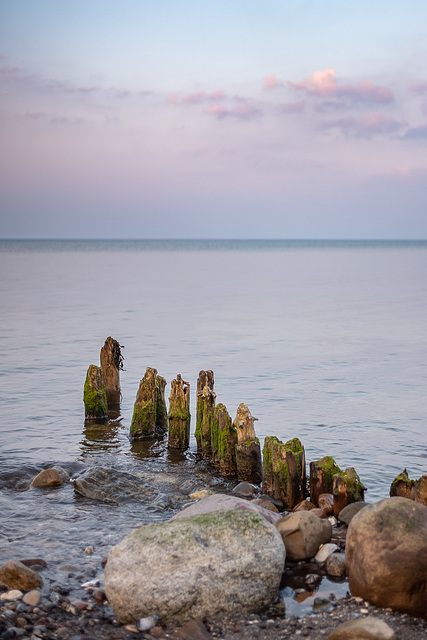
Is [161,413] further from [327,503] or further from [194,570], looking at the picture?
[194,570]

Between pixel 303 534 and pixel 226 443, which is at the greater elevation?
pixel 226 443

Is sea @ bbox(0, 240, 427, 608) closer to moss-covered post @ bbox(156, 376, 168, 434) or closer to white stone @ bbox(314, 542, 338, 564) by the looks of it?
moss-covered post @ bbox(156, 376, 168, 434)

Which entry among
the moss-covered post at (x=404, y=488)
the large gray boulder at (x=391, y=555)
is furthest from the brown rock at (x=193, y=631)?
the moss-covered post at (x=404, y=488)

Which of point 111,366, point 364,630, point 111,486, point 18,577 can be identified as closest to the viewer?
point 364,630

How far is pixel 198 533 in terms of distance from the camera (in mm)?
8500

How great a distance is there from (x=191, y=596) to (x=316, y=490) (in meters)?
4.57

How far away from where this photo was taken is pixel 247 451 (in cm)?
1350

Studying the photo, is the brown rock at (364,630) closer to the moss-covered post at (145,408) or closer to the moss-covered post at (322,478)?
the moss-covered post at (322,478)

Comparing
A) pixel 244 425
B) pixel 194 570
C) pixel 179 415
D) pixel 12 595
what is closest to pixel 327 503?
pixel 244 425

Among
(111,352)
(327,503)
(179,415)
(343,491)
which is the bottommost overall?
(327,503)

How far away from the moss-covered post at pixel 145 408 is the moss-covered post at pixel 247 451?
3756 mm

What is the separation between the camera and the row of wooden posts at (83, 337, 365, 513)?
12.0 metres

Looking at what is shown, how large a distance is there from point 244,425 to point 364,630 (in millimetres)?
6489

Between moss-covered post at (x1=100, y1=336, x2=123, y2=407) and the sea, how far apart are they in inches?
24.2
